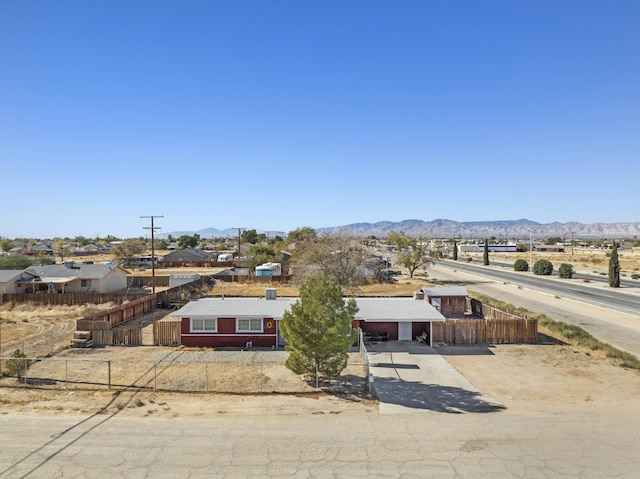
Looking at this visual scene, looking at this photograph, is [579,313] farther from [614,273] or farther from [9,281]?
[9,281]

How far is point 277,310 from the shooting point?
3016 centimetres

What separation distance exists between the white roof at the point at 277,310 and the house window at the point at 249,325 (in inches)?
23.8

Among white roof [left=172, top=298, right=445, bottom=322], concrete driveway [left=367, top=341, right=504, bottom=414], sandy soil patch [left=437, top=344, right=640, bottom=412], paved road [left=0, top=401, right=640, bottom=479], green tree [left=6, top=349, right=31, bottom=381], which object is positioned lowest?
sandy soil patch [left=437, top=344, right=640, bottom=412]

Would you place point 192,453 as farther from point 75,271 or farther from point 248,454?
point 75,271

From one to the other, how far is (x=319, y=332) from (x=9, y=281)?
44.8 metres

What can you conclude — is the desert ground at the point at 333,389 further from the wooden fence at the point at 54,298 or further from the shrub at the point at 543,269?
the shrub at the point at 543,269

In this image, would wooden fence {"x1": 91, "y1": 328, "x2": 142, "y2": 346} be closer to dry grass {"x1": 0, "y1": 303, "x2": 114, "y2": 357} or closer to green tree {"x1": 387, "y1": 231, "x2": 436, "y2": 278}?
dry grass {"x1": 0, "y1": 303, "x2": 114, "y2": 357}

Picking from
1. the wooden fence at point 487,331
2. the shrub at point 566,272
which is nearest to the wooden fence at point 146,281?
the wooden fence at point 487,331

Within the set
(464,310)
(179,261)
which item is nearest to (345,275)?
(464,310)

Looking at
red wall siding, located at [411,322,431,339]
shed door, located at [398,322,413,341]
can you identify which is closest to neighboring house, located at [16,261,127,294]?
shed door, located at [398,322,413,341]

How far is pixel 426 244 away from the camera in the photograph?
2923 inches

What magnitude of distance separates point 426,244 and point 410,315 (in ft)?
149

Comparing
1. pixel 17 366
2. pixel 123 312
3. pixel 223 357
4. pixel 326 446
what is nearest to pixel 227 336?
pixel 223 357

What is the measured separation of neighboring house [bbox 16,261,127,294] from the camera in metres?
51.3
